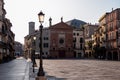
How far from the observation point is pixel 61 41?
118 m

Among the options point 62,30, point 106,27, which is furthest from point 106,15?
point 62,30

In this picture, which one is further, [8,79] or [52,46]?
[52,46]

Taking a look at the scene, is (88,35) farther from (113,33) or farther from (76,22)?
(113,33)

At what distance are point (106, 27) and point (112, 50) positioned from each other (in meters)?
9.49

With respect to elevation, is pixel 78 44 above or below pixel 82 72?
above

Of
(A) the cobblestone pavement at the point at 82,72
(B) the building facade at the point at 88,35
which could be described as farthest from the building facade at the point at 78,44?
(A) the cobblestone pavement at the point at 82,72

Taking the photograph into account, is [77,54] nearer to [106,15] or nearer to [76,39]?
[76,39]

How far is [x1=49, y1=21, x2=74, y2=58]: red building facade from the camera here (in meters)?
117

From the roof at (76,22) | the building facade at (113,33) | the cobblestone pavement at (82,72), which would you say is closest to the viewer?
the cobblestone pavement at (82,72)

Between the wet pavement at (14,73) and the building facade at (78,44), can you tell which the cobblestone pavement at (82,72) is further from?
the building facade at (78,44)

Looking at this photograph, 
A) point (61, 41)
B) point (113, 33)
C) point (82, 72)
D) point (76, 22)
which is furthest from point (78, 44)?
point (82, 72)

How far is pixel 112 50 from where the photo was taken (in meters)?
101

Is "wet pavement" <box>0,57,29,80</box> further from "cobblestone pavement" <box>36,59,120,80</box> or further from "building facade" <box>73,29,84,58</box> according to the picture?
"building facade" <box>73,29,84,58</box>

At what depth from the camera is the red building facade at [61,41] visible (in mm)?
116606
